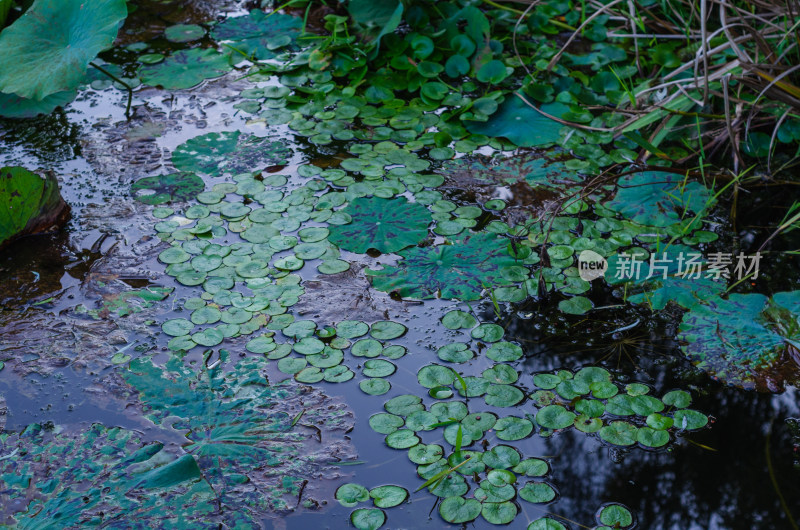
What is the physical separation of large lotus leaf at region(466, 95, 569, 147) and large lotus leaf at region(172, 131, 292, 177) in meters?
0.78

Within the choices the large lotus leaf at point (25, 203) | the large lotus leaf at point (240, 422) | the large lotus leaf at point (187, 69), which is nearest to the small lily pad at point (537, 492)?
the large lotus leaf at point (240, 422)

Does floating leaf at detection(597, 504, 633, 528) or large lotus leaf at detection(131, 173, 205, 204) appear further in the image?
large lotus leaf at detection(131, 173, 205, 204)

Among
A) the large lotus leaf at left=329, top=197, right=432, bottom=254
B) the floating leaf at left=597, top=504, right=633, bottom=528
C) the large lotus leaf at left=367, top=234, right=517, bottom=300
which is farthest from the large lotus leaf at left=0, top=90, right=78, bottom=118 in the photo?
the floating leaf at left=597, top=504, right=633, bottom=528

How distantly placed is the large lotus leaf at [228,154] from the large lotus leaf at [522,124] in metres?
0.78

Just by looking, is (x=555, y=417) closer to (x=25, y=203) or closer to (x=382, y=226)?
(x=382, y=226)

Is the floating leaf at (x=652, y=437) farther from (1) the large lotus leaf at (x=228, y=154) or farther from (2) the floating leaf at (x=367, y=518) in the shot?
(1) the large lotus leaf at (x=228, y=154)

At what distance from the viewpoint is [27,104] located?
111 inches

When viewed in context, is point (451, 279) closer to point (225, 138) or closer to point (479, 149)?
point (479, 149)

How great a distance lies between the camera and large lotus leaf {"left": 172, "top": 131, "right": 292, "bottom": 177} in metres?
2.59

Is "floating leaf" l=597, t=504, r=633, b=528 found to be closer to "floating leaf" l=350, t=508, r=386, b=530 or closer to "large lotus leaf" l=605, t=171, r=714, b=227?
"floating leaf" l=350, t=508, r=386, b=530

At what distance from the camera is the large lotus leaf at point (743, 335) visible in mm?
1868

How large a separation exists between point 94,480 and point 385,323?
0.83 meters

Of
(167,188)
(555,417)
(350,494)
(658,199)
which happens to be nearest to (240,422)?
(350,494)

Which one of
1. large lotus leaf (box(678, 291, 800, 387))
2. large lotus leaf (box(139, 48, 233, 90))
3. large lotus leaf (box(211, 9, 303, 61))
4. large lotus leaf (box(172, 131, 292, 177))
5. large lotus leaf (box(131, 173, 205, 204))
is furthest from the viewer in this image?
large lotus leaf (box(211, 9, 303, 61))
